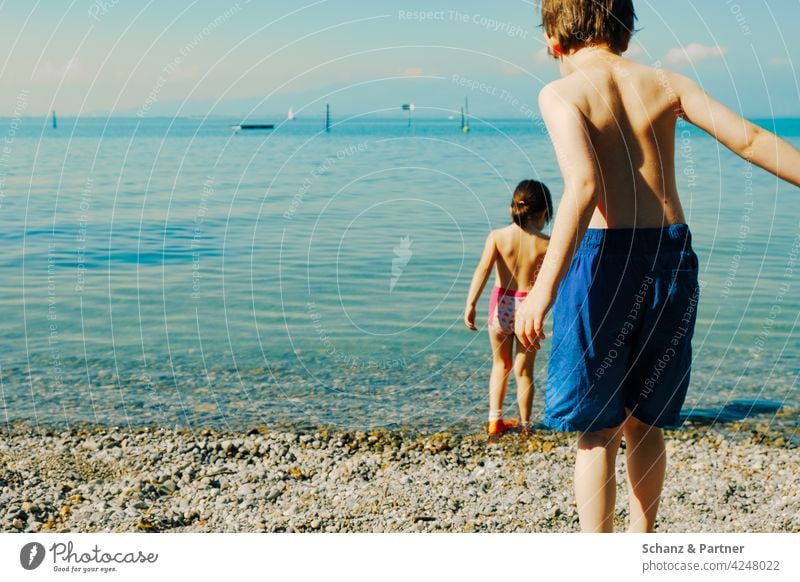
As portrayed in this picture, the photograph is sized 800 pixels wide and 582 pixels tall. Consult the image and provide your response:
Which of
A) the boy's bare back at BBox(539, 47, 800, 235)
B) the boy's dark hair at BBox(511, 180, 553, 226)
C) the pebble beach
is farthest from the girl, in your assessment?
the boy's bare back at BBox(539, 47, 800, 235)

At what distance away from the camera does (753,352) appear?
8305 millimetres

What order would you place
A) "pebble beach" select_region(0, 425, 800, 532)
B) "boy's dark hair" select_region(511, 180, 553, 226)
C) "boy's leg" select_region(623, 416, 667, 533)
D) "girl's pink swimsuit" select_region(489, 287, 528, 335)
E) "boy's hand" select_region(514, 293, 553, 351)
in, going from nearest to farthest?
1. "boy's hand" select_region(514, 293, 553, 351)
2. "boy's leg" select_region(623, 416, 667, 533)
3. "pebble beach" select_region(0, 425, 800, 532)
4. "boy's dark hair" select_region(511, 180, 553, 226)
5. "girl's pink swimsuit" select_region(489, 287, 528, 335)

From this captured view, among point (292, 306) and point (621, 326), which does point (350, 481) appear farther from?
point (292, 306)

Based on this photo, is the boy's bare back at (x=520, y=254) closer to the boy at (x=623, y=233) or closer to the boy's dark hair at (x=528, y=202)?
the boy's dark hair at (x=528, y=202)

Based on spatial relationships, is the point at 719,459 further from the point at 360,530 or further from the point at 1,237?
the point at 1,237

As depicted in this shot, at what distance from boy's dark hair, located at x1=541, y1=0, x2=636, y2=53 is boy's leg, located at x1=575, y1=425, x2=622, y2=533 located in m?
1.35

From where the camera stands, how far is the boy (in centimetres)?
310

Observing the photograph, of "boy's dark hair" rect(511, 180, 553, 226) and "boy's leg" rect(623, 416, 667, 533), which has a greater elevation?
"boy's dark hair" rect(511, 180, 553, 226)

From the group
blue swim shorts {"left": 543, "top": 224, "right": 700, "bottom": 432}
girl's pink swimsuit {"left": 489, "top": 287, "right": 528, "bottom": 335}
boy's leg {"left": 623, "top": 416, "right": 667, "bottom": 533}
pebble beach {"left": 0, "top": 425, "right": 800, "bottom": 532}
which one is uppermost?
blue swim shorts {"left": 543, "top": 224, "right": 700, "bottom": 432}

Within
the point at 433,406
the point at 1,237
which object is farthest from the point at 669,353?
the point at 1,237

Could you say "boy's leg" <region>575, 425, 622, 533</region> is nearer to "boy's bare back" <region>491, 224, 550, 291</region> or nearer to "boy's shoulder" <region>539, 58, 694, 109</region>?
"boy's shoulder" <region>539, 58, 694, 109</region>

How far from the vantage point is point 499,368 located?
243 inches

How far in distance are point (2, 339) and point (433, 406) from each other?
4.45 metres

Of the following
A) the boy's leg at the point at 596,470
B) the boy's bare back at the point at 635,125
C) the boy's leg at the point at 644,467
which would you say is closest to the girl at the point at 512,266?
the boy's leg at the point at 644,467
